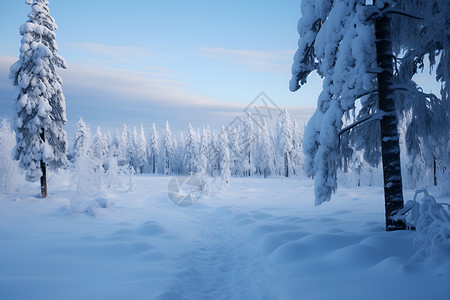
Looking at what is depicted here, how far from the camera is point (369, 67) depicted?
566cm

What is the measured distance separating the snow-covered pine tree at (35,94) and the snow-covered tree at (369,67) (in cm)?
1746

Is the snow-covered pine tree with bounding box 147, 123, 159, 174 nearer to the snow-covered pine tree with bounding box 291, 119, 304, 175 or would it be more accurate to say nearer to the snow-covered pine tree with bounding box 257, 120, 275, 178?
the snow-covered pine tree with bounding box 257, 120, 275, 178

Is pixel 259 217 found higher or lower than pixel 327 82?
lower

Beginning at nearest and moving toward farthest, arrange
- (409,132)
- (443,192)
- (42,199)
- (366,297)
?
1. (366,297)
2. (409,132)
3. (443,192)
4. (42,199)

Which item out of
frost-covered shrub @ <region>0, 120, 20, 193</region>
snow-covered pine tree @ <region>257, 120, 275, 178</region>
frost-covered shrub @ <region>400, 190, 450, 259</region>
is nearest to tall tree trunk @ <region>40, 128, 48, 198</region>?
frost-covered shrub @ <region>0, 120, 20, 193</region>

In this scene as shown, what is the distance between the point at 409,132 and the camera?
6.90m

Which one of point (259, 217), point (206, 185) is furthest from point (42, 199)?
point (259, 217)

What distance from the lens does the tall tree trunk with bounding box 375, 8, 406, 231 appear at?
584 cm

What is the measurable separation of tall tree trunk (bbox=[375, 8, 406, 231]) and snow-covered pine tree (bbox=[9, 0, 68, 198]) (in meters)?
18.9

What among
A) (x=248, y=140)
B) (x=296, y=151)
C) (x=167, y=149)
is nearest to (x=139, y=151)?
(x=167, y=149)

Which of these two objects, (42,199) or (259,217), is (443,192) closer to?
(259,217)

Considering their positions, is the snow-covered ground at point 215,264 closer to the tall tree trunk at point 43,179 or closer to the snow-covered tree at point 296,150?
the tall tree trunk at point 43,179

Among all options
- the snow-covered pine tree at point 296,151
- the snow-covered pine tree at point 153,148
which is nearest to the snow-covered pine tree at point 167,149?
the snow-covered pine tree at point 153,148

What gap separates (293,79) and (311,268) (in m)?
5.48
